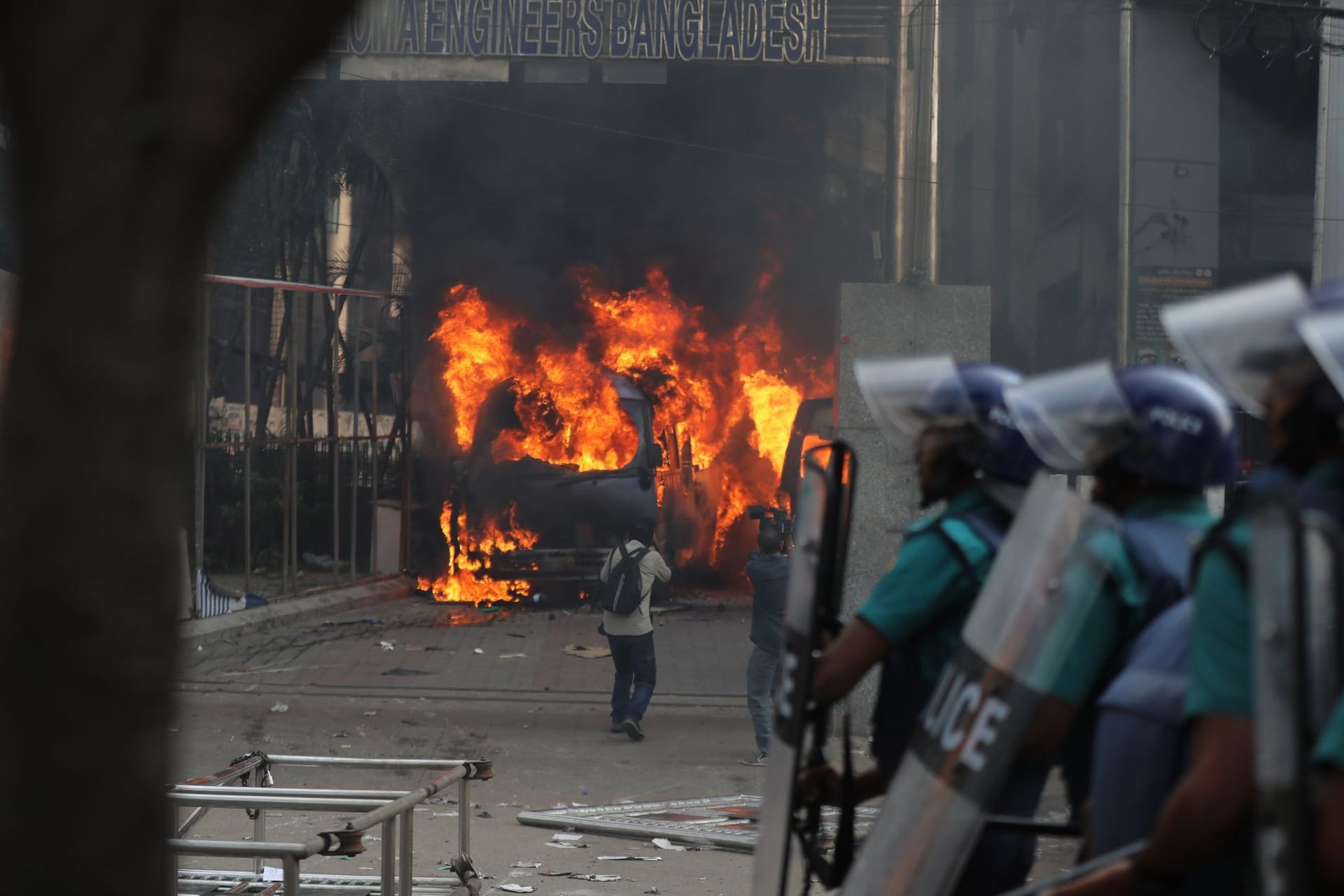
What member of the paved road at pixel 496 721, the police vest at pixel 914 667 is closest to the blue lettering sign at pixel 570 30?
the paved road at pixel 496 721

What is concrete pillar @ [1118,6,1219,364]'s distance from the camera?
1716cm

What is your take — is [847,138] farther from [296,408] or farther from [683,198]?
[296,408]

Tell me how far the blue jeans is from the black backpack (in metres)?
0.19

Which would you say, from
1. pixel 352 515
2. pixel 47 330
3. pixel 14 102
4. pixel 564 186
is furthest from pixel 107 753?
pixel 564 186

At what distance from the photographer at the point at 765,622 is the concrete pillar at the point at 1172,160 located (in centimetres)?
975

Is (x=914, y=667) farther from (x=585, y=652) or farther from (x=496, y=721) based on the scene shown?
(x=585, y=652)

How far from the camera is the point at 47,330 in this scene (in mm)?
1376

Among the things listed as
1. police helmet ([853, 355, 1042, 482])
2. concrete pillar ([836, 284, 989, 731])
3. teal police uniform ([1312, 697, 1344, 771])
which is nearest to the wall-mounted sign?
concrete pillar ([836, 284, 989, 731])

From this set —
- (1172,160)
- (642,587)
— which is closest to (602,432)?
(642,587)

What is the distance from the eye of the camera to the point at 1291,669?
1.70 metres

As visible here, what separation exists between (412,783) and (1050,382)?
6.45 metres

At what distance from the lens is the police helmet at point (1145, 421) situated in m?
2.55

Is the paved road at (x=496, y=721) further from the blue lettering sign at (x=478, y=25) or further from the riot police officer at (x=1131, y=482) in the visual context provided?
the blue lettering sign at (x=478, y=25)

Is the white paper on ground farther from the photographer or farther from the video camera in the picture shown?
the video camera
